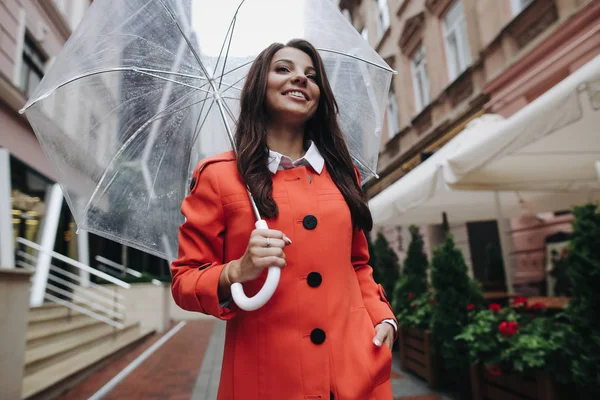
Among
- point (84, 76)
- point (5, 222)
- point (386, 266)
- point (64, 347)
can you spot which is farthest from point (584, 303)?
point (5, 222)

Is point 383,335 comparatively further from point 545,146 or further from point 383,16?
point 383,16

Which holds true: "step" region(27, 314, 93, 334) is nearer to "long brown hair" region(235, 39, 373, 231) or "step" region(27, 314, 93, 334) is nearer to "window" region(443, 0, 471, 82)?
"long brown hair" region(235, 39, 373, 231)

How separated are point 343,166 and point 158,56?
0.88m

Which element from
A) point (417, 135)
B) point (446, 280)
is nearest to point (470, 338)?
point (446, 280)

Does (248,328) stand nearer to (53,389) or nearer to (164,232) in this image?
(164,232)

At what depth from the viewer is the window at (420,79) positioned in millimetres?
12312

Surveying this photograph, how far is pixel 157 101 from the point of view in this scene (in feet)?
5.71

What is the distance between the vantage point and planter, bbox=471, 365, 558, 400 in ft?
8.86

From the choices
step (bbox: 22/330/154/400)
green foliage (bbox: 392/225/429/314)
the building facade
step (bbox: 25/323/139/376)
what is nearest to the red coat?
step (bbox: 22/330/154/400)

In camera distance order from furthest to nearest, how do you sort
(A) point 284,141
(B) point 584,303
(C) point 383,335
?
(B) point 584,303, (A) point 284,141, (C) point 383,335

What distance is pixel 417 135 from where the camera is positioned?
40.4 ft

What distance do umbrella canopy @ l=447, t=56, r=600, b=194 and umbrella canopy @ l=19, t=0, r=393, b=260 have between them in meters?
1.53

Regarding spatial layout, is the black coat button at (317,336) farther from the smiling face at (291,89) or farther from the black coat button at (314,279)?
the smiling face at (291,89)

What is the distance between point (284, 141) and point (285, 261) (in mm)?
521
